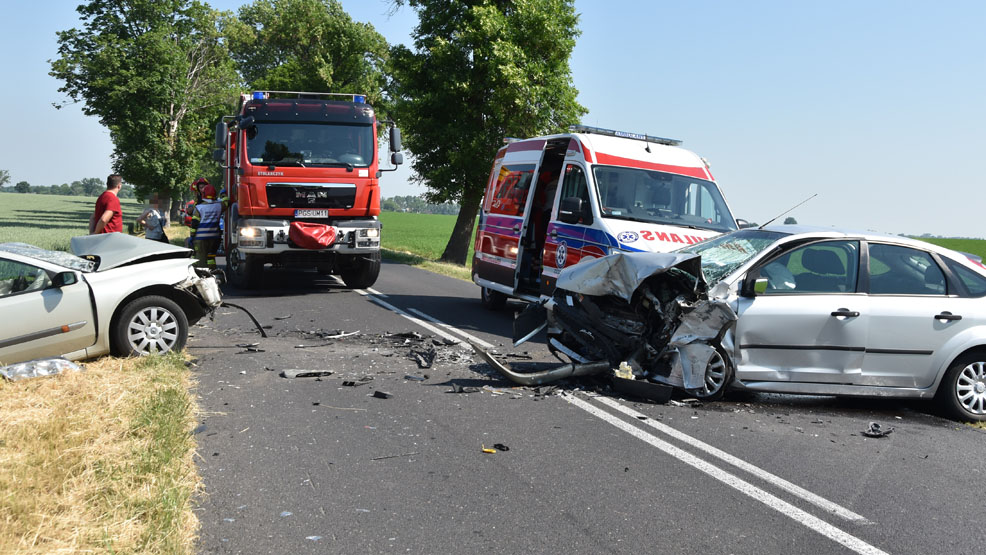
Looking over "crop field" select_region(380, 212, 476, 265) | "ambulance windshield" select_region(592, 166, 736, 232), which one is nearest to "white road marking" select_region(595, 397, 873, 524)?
"ambulance windshield" select_region(592, 166, 736, 232)

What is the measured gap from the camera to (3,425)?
513 cm

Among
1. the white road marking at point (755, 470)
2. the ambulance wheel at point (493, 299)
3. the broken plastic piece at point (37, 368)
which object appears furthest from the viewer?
the ambulance wheel at point (493, 299)

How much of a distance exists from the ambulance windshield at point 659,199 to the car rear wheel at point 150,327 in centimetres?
505

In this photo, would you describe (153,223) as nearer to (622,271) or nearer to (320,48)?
(622,271)

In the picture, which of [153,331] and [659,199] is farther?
[659,199]

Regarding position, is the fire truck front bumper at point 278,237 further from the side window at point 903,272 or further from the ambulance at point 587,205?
the side window at point 903,272

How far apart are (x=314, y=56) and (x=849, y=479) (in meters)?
46.4

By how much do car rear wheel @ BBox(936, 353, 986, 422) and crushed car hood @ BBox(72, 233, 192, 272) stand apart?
23.2 feet

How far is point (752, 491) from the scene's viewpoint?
4.70 meters

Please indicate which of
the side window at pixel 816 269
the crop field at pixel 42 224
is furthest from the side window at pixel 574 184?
the crop field at pixel 42 224

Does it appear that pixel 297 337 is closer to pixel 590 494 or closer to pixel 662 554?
pixel 590 494

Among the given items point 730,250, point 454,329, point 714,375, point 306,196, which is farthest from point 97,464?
point 306,196

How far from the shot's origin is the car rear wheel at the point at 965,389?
22.7 ft

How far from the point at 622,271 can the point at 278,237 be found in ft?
25.6
